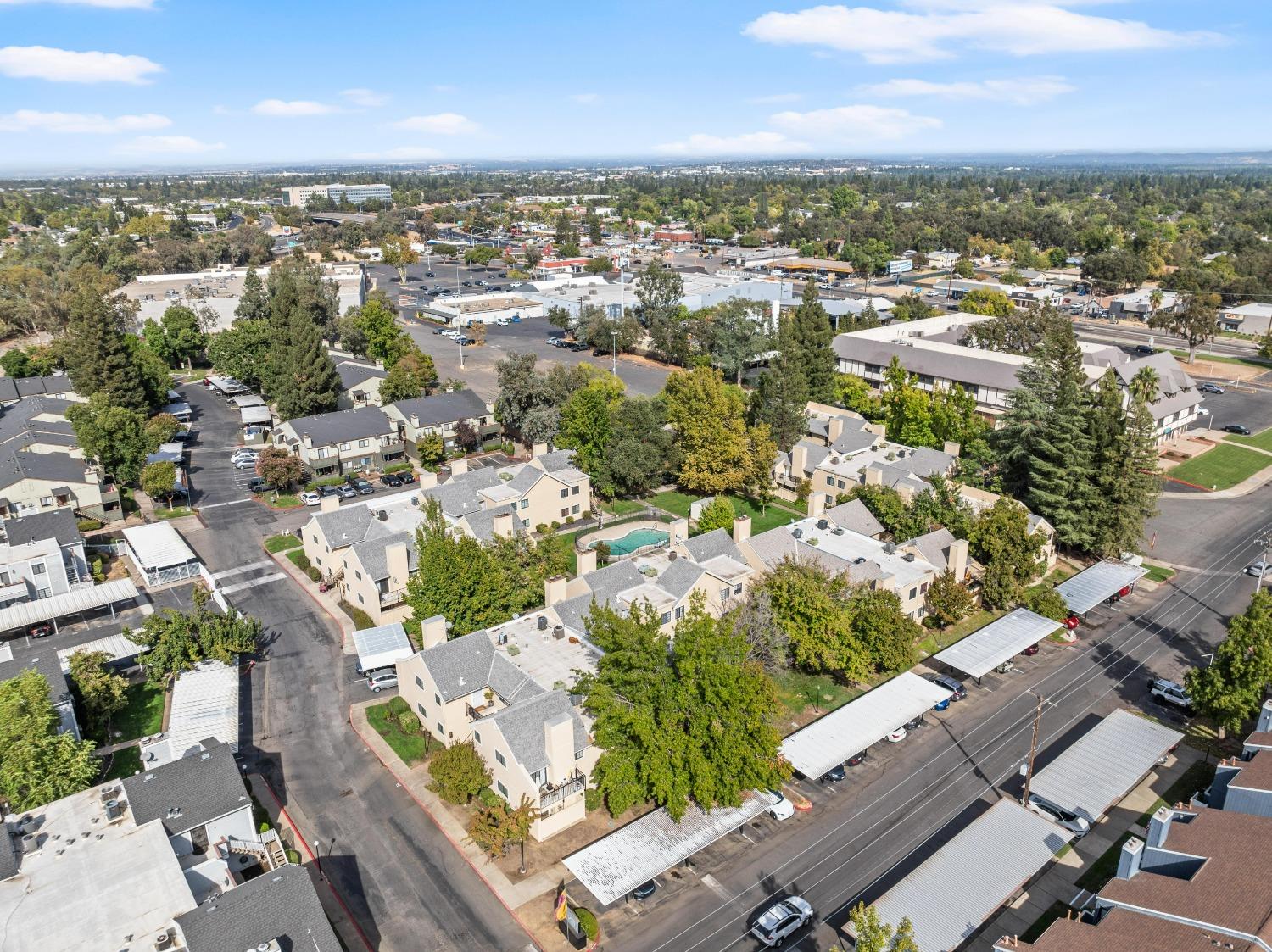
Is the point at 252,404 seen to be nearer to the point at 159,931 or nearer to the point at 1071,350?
the point at 159,931

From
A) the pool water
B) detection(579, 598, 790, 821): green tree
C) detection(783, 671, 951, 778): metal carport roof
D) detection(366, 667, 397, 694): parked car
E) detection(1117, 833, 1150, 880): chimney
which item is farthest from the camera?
the pool water

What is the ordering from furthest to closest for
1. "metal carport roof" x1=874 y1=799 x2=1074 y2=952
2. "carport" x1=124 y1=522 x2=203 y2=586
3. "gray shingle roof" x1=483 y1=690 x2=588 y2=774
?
"carport" x1=124 y1=522 x2=203 y2=586, "gray shingle roof" x1=483 y1=690 x2=588 y2=774, "metal carport roof" x1=874 y1=799 x2=1074 y2=952

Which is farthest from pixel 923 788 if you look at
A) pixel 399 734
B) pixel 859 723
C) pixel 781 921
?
pixel 399 734

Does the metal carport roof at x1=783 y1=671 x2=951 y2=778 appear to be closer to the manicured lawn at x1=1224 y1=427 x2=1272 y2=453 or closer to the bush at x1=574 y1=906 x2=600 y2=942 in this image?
the bush at x1=574 y1=906 x2=600 y2=942

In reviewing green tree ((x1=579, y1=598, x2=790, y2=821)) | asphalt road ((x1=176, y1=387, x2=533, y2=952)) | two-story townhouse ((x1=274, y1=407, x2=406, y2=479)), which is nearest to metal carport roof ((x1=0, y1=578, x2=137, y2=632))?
asphalt road ((x1=176, y1=387, x2=533, y2=952))

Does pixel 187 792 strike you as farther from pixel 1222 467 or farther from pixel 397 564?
pixel 1222 467

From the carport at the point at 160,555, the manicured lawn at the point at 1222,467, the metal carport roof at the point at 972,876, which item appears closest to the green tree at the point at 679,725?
the metal carport roof at the point at 972,876

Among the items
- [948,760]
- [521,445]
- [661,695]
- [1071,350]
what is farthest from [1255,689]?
[521,445]
